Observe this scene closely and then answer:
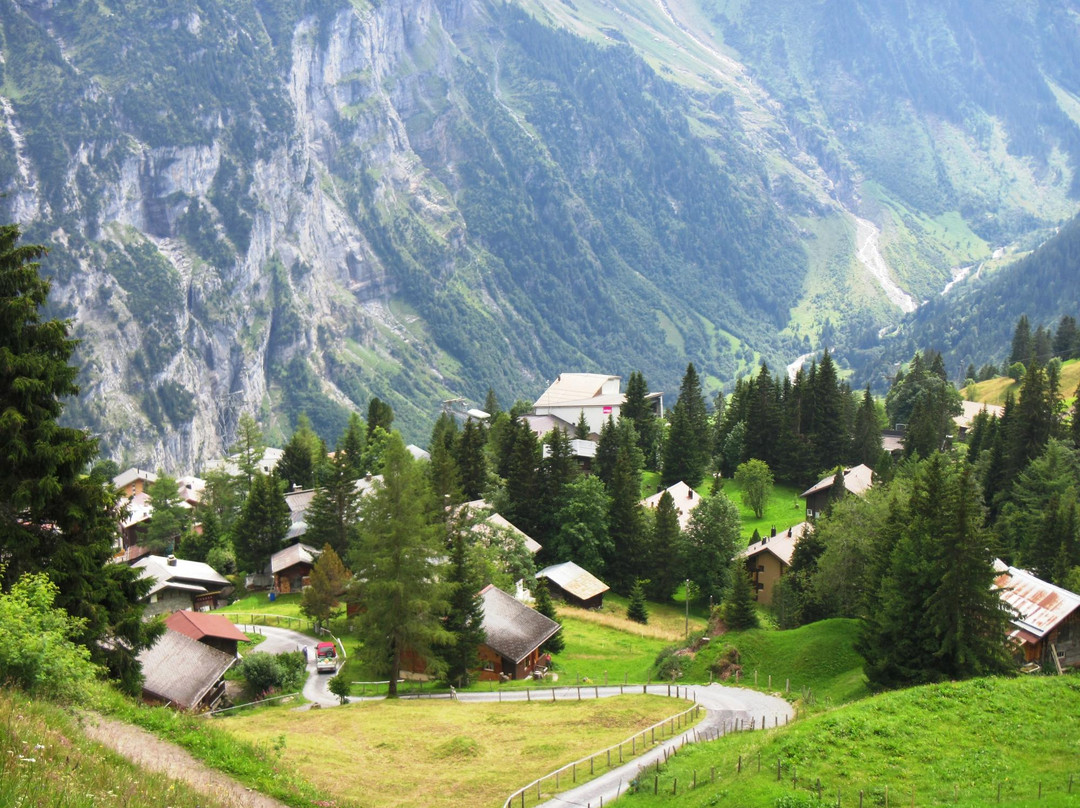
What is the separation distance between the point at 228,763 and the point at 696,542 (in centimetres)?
6151

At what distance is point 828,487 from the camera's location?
93.8m

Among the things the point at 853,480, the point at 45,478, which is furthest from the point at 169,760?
the point at 853,480

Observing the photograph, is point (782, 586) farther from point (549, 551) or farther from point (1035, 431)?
point (1035, 431)

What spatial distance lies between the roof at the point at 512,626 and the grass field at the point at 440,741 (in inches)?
351

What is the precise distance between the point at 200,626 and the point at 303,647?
8.18 m

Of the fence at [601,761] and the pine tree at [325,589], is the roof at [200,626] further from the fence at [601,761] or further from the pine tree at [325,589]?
the fence at [601,761]

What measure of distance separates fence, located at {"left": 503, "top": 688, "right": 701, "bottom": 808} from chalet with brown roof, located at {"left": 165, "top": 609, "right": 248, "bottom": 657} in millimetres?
25527

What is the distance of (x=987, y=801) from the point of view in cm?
2669

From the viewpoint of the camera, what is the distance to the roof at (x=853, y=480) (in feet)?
307

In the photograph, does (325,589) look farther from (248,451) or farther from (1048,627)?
(248,451)

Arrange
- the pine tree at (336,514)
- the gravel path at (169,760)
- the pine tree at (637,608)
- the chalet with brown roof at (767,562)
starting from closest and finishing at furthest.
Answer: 1. the gravel path at (169,760)
2. the pine tree at (637,608)
3. the chalet with brown roof at (767,562)
4. the pine tree at (336,514)

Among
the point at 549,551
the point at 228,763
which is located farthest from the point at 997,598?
the point at 549,551

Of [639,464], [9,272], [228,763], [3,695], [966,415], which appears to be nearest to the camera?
[3,695]

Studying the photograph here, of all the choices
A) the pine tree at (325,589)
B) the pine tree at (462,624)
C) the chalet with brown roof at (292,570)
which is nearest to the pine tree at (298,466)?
the chalet with brown roof at (292,570)
